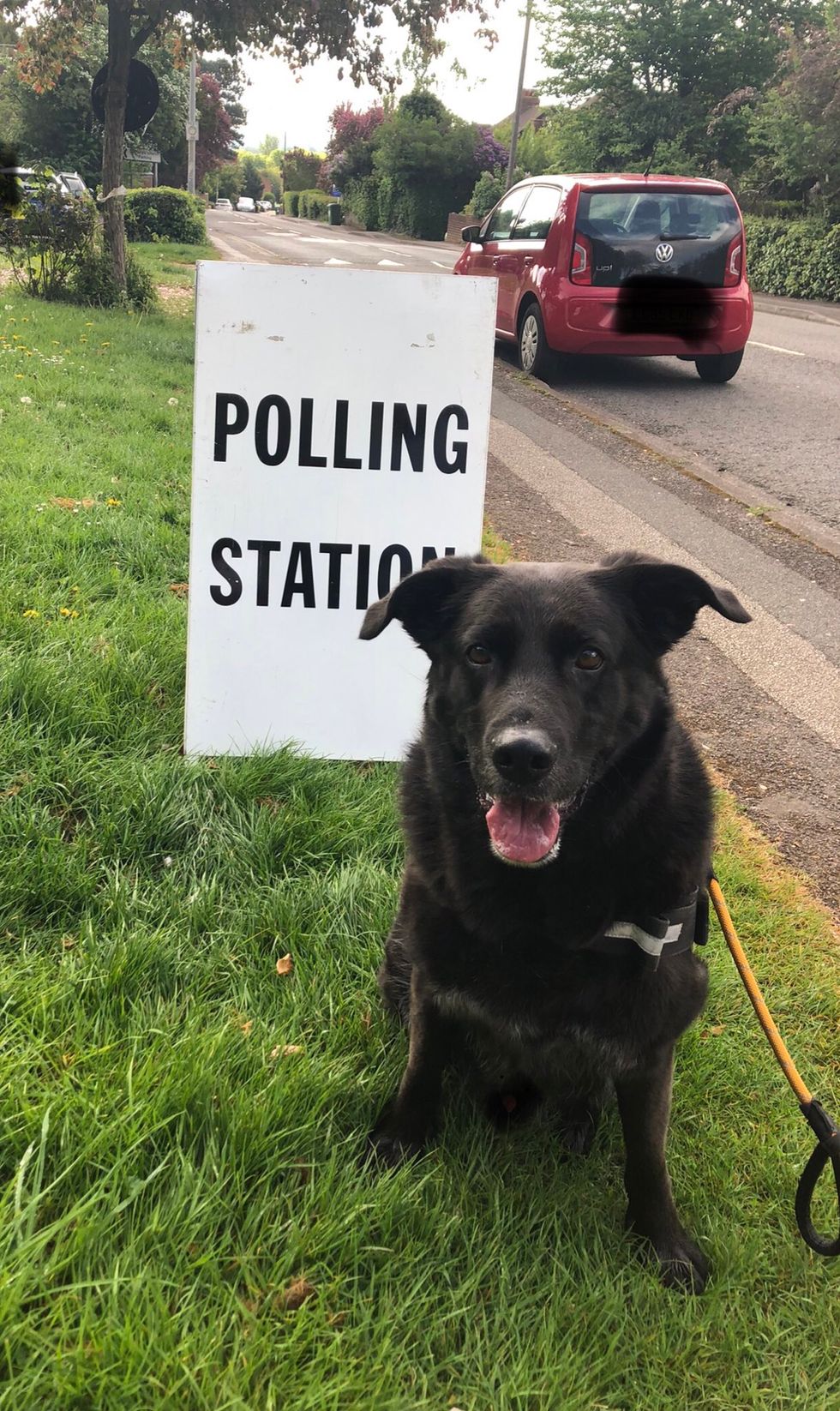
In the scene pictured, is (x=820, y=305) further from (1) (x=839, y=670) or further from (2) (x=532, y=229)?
(1) (x=839, y=670)

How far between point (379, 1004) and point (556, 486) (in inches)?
213

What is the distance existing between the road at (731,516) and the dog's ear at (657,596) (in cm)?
139

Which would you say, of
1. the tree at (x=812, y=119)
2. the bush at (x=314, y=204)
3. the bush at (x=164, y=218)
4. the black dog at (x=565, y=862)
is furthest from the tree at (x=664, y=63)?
the black dog at (x=565, y=862)

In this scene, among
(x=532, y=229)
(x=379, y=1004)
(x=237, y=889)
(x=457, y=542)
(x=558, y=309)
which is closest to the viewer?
(x=379, y=1004)

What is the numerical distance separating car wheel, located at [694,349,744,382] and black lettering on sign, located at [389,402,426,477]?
27.2 ft

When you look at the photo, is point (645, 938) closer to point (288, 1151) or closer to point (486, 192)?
point (288, 1151)

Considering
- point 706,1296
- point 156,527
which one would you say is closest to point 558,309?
point 156,527

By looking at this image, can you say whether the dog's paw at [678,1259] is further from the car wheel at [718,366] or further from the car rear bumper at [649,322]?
the car wheel at [718,366]

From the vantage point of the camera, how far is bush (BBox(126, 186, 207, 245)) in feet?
84.6

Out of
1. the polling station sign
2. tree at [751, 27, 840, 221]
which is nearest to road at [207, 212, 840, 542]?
the polling station sign

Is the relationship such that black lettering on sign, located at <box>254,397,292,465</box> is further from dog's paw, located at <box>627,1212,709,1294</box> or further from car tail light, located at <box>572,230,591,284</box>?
car tail light, located at <box>572,230,591,284</box>

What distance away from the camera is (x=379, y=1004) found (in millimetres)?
2322

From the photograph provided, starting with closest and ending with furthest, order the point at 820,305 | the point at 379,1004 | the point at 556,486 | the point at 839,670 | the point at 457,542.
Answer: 1. the point at 379,1004
2. the point at 457,542
3. the point at 839,670
4. the point at 556,486
5. the point at 820,305

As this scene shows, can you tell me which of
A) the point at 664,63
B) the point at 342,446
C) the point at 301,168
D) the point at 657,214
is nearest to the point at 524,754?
the point at 342,446
